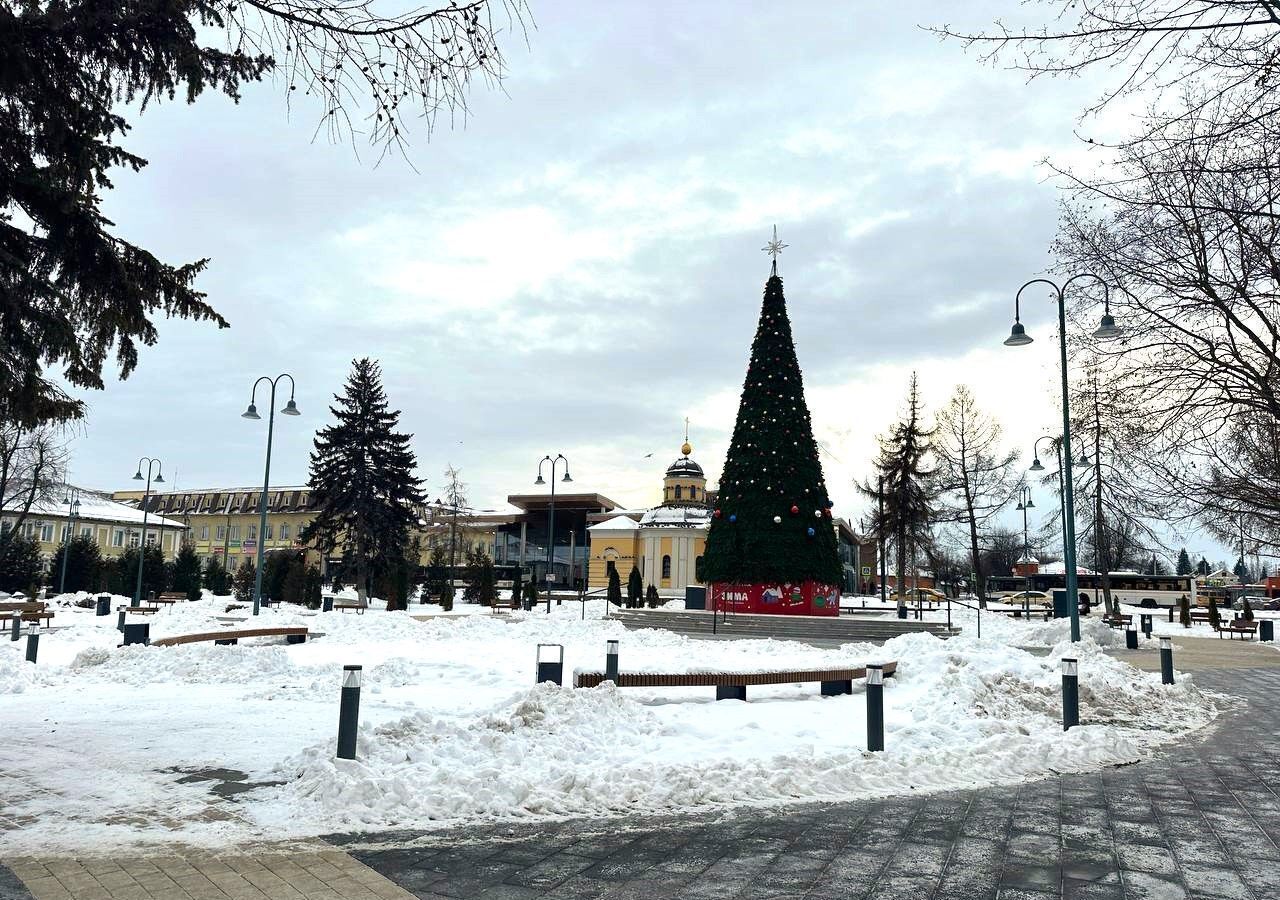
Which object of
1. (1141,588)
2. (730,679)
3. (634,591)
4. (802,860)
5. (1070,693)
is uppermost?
(1141,588)

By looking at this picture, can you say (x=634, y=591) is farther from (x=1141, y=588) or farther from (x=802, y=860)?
(x=802, y=860)

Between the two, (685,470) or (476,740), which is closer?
(476,740)

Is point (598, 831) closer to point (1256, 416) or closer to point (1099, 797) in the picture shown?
point (1099, 797)

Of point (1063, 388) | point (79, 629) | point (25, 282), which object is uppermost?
point (1063, 388)

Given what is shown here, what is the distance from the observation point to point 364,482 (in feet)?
161

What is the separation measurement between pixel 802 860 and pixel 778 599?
2836 cm

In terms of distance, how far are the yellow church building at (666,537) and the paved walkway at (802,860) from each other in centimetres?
5117

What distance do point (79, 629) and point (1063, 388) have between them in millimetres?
26409

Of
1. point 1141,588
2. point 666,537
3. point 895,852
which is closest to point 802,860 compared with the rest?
point 895,852

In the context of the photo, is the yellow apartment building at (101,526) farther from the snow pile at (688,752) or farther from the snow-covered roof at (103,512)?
the snow pile at (688,752)

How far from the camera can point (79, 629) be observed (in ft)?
81.4

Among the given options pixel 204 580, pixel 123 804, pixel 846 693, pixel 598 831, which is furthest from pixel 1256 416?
pixel 204 580

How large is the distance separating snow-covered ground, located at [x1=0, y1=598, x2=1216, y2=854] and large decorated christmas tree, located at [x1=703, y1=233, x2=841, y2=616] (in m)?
17.0

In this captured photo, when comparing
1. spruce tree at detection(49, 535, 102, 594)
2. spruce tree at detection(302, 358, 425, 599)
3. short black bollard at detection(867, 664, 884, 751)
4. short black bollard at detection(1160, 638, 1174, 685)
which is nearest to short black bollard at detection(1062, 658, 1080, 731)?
short black bollard at detection(867, 664, 884, 751)
